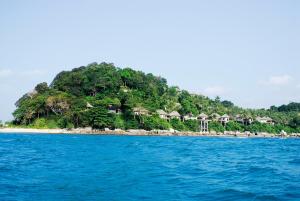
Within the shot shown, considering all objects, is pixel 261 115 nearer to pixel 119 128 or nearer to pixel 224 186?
pixel 119 128

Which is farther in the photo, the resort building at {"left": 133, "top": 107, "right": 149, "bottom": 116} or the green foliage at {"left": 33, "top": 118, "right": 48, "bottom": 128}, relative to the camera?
the resort building at {"left": 133, "top": 107, "right": 149, "bottom": 116}

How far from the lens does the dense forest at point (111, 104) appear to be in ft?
246

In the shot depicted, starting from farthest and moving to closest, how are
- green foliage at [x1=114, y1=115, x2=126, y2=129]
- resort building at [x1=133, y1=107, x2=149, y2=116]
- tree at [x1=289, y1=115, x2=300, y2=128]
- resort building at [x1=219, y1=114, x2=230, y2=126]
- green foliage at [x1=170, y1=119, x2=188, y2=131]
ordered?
tree at [x1=289, y1=115, x2=300, y2=128] → resort building at [x1=219, y1=114, x2=230, y2=126] → green foliage at [x1=170, y1=119, x2=188, y2=131] → resort building at [x1=133, y1=107, x2=149, y2=116] → green foliage at [x1=114, y1=115, x2=126, y2=129]

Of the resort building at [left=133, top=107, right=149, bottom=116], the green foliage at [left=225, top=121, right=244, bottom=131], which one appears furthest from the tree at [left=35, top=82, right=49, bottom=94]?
the green foliage at [left=225, top=121, right=244, bottom=131]

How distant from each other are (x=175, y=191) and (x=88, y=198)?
262cm

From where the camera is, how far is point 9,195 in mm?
10664

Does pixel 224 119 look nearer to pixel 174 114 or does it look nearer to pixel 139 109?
pixel 174 114

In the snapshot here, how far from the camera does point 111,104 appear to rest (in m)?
79.4

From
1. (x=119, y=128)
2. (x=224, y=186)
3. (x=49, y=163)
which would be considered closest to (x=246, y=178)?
(x=224, y=186)

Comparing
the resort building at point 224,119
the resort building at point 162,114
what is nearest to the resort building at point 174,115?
the resort building at point 162,114

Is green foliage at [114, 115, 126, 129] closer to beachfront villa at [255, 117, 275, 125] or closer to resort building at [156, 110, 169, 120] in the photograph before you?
resort building at [156, 110, 169, 120]

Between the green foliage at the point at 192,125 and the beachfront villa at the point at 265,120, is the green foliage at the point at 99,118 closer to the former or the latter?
the green foliage at the point at 192,125

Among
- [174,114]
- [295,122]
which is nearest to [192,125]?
[174,114]

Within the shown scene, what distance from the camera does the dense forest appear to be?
75125mm
